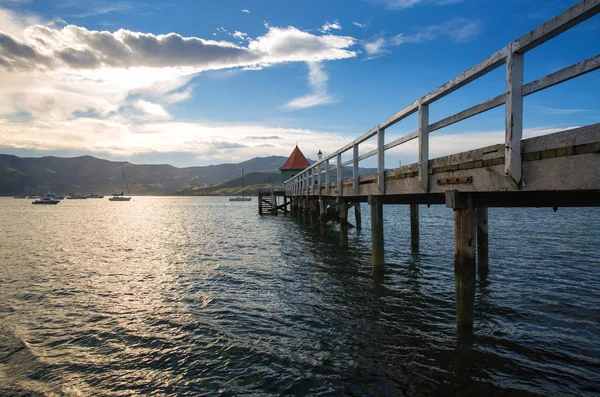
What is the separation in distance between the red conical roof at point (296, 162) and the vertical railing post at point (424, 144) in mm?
45843

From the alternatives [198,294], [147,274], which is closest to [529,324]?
[198,294]

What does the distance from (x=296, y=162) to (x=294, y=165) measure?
0.88 m

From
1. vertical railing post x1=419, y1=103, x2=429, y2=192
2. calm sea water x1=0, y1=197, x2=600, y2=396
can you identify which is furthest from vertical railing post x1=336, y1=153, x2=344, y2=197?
vertical railing post x1=419, y1=103, x2=429, y2=192

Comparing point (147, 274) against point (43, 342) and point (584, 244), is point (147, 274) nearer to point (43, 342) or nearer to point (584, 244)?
point (43, 342)

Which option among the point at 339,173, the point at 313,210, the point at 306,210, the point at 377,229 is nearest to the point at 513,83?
the point at 377,229

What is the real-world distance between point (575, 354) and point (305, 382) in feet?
15.2

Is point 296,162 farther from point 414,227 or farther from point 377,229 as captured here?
point 377,229

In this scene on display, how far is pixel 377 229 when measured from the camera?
1207 cm

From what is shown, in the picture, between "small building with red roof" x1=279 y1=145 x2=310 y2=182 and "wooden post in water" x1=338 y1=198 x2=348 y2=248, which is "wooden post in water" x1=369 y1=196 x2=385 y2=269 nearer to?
"wooden post in water" x1=338 y1=198 x2=348 y2=248

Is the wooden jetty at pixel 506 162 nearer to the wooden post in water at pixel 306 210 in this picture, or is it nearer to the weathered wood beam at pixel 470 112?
the weathered wood beam at pixel 470 112

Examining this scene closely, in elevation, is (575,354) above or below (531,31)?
below

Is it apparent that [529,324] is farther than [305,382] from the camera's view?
Yes

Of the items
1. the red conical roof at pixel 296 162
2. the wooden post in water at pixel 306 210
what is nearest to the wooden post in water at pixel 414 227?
the wooden post in water at pixel 306 210

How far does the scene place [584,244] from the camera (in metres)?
19.4
